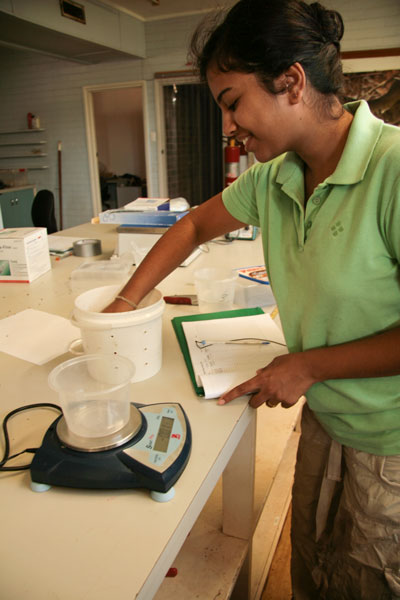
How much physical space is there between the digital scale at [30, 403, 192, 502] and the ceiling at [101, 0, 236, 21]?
16.4 feet

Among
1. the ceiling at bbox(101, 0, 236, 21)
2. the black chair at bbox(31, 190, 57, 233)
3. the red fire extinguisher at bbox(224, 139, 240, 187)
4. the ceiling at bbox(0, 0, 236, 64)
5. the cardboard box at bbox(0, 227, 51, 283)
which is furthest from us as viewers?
the ceiling at bbox(101, 0, 236, 21)

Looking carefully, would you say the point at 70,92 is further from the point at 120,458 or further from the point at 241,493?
the point at 120,458

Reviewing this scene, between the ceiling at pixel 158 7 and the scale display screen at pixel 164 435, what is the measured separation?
4.98 meters

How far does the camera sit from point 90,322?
87 centimetres

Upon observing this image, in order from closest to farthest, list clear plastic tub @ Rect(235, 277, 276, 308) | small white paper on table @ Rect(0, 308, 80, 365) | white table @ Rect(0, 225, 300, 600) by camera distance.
A: 1. white table @ Rect(0, 225, 300, 600)
2. small white paper on table @ Rect(0, 308, 80, 365)
3. clear plastic tub @ Rect(235, 277, 276, 308)

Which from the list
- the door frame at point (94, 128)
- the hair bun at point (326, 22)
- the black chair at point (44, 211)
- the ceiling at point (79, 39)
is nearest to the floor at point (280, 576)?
the hair bun at point (326, 22)

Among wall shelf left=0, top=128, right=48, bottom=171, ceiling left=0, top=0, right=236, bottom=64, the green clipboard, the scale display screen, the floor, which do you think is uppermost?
ceiling left=0, top=0, right=236, bottom=64

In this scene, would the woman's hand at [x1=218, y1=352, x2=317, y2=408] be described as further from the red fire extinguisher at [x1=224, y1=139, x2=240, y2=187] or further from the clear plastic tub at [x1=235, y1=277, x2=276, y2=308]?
the red fire extinguisher at [x1=224, y1=139, x2=240, y2=187]

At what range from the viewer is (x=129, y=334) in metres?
0.90

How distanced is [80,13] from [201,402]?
4813 mm

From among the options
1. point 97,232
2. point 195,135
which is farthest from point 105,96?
point 97,232

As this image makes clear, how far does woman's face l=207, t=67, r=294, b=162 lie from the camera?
0.79 metres

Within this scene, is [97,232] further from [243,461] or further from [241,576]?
[241,576]

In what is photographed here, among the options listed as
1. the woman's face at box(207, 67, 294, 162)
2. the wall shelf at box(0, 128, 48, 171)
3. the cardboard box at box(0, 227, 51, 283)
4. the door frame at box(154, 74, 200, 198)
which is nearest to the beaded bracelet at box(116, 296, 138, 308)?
the woman's face at box(207, 67, 294, 162)
